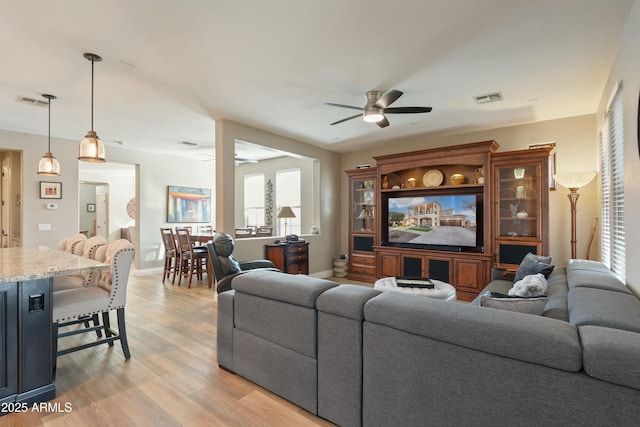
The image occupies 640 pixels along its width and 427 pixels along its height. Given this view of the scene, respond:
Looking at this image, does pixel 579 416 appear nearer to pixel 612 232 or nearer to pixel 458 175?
pixel 612 232

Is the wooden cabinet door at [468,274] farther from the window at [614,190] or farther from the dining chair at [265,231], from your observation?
the dining chair at [265,231]

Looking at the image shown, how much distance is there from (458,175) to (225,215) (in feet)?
12.8

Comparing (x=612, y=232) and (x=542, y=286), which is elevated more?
(x=612, y=232)

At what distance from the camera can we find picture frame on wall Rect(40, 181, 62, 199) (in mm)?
5500

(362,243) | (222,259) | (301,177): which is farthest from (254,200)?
(222,259)

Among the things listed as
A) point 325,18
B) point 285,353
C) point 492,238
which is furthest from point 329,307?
point 492,238

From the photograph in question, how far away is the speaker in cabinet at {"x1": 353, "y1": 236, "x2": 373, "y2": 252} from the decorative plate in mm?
1571

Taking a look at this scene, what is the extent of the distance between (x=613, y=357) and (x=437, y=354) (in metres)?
0.62

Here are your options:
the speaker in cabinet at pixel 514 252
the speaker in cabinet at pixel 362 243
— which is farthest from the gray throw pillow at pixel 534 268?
the speaker in cabinet at pixel 362 243

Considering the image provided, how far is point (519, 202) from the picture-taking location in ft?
15.8

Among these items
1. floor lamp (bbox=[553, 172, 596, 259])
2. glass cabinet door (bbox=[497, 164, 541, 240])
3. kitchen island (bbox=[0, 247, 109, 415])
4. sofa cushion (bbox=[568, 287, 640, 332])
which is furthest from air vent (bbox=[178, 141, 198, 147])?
sofa cushion (bbox=[568, 287, 640, 332])

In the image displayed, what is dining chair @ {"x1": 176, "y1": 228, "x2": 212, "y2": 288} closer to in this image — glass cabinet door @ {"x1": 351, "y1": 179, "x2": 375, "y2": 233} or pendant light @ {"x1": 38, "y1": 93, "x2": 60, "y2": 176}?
pendant light @ {"x1": 38, "y1": 93, "x2": 60, "y2": 176}

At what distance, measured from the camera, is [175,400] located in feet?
6.98

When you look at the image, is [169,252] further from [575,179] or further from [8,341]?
[575,179]
